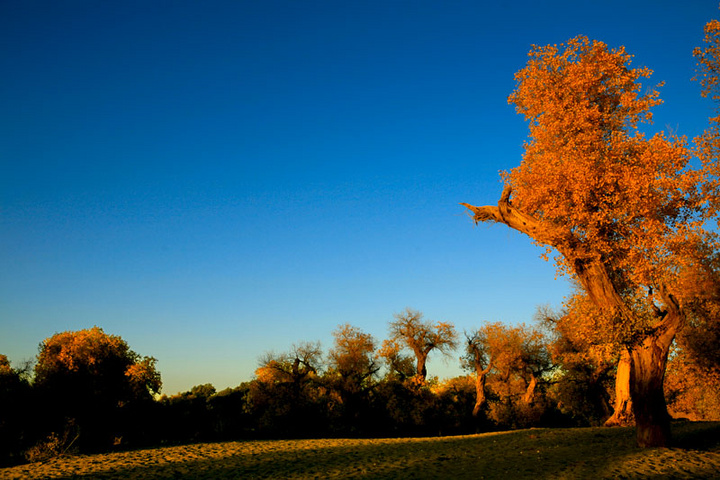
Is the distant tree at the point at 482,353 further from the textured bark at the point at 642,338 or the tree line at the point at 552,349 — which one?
the textured bark at the point at 642,338

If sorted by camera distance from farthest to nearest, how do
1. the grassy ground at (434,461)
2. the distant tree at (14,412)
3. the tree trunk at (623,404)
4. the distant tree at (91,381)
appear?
1. the tree trunk at (623,404)
2. the distant tree at (91,381)
3. the distant tree at (14,412)
4. the grassy ground at (434,461)

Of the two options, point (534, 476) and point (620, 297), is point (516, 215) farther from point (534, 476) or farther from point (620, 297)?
point (534, 476)

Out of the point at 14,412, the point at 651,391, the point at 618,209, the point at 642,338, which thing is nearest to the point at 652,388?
the point at 651,391

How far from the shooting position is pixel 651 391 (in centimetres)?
1927

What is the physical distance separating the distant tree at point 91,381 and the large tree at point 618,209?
93.5ft

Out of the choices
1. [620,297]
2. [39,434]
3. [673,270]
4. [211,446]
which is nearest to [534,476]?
[620,297]

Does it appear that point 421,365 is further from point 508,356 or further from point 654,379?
point 654,379

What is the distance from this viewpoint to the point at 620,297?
19953 mm

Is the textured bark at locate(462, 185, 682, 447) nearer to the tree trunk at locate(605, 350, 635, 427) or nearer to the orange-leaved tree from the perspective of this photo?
the tree trunk at locate(605, 350, 635, 427)

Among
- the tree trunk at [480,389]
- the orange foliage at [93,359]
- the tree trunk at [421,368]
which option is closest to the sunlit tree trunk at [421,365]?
the tree trunk at [421,368]

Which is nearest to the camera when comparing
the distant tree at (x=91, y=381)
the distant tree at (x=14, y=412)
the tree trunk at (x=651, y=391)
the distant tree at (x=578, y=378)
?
the tree trunk at (x=651, y=391)

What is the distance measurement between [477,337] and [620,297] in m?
31.8

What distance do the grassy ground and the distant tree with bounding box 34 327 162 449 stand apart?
6.63 m

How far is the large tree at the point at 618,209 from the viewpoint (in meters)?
19.4
